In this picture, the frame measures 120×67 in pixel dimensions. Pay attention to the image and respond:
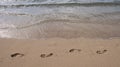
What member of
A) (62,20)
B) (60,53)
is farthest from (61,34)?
(60,53)

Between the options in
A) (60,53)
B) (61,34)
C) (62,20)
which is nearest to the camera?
(60,53)

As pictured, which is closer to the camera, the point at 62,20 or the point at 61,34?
the point at 61,34

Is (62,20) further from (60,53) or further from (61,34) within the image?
(60,53)

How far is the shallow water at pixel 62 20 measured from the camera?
488cm

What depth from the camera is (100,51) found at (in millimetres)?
3684

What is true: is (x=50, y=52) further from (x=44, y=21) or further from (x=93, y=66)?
(x=44, y=21)

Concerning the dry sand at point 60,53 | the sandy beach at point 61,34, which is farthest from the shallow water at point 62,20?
the dry sand at point 60,53

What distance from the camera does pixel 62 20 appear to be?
5.73 m

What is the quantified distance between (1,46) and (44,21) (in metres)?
1.96

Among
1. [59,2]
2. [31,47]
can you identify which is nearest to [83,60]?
[31,47]

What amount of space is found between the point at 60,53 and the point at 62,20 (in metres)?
2.18

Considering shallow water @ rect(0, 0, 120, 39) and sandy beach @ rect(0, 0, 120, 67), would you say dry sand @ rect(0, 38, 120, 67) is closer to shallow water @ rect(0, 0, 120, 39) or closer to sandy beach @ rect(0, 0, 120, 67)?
sandy beach @ rect(0, 0, 120, 67)

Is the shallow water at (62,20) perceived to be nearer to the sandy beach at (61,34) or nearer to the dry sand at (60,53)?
the sandy beach at (61,34)

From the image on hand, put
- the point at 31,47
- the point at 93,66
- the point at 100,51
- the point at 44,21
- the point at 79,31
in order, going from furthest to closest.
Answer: the point at 44,21 → the point at 79,31 → the point at 31,47 → the point at 100,51 → the point at 93,66
